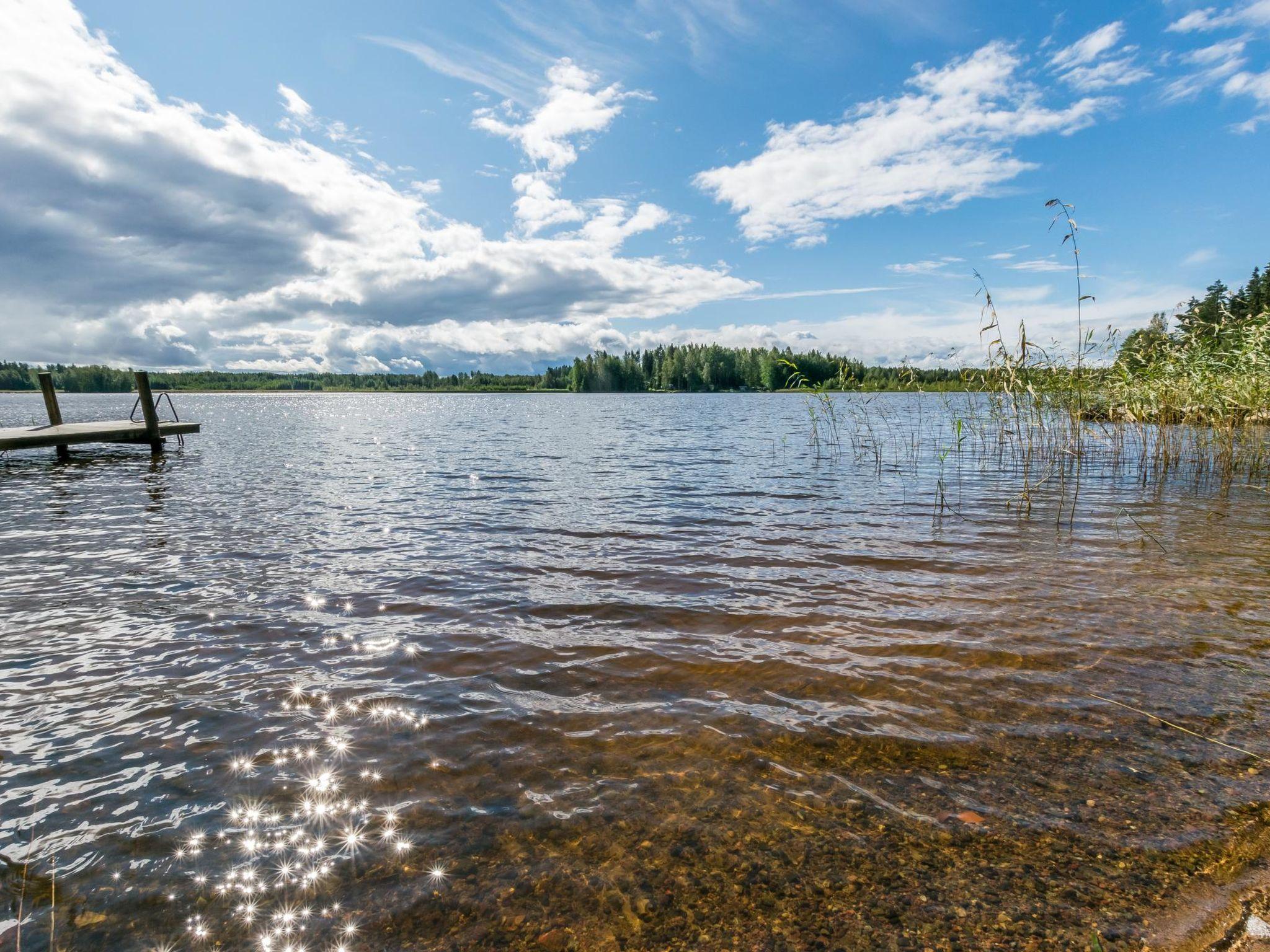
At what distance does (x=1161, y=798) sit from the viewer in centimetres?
355

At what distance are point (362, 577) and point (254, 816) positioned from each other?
5.16 m

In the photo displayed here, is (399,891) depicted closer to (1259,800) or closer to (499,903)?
(499,903)

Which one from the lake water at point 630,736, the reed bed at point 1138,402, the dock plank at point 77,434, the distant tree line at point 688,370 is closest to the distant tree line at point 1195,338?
the reed bed at point 1138,402

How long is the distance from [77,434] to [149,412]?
344 centimetres

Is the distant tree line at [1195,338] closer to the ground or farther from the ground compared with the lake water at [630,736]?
farther from the ground

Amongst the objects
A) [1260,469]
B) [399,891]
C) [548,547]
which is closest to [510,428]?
[548,547]

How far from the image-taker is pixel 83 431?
22.9 metres

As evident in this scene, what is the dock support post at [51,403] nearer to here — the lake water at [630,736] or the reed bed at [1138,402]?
the lake water at [630,736]

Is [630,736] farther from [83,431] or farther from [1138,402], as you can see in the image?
[83,431]

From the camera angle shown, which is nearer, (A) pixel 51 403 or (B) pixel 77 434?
(B) pixel 77 434

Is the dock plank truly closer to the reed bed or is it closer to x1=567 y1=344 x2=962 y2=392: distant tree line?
the reed bed

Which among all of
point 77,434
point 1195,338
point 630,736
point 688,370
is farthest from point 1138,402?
point 688,370

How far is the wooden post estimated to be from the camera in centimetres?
2492

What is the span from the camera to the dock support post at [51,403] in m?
23.5
